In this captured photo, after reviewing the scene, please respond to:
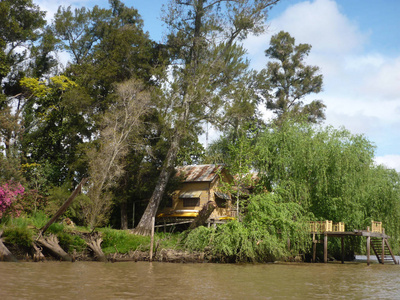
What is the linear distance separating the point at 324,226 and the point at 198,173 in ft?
41.3

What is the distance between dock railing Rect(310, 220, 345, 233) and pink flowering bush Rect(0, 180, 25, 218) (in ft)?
60.3

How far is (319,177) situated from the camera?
30.7m

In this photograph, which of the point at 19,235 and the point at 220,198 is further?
the point at 220,198

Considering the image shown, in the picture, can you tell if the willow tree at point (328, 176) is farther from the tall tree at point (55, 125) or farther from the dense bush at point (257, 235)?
the tall tree at point (55, 125)

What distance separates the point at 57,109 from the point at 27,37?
654 cm

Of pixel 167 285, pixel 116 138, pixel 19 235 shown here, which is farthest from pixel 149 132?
pixel 167 285

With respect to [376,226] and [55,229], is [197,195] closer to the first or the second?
[376,226]

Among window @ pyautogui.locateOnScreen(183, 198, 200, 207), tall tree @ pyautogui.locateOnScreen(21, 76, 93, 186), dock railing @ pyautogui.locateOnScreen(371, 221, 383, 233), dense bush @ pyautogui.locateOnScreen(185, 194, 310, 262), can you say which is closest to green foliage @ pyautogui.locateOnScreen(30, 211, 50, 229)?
tall tree @ pyautogui.locateOnScreen(21, 76, 93, 186)

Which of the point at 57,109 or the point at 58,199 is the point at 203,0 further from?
the point at 58,199

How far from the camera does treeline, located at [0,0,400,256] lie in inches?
1211

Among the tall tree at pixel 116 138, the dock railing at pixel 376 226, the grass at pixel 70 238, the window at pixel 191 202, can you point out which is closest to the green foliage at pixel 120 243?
the grass at pixel 70 238

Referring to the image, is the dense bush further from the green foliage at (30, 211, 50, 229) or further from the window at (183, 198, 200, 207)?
the window at (183, 198, 200, 207)

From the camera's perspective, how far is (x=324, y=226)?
29500 mm

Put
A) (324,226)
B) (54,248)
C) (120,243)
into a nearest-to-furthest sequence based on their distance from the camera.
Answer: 1. (54,248)
2. (120,243)
3. (324,226)
